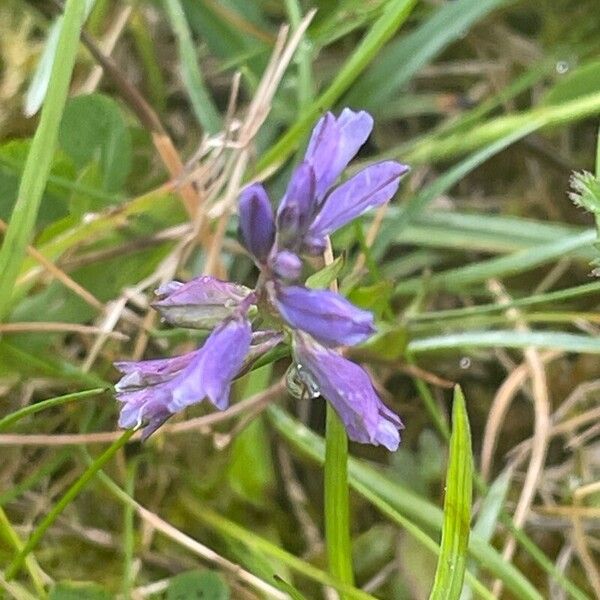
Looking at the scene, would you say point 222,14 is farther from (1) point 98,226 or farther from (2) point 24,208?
(2) point 24,208

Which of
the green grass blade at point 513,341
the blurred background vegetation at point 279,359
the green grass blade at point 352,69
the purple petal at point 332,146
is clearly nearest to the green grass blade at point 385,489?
the blurred background vegetation at point 279,359

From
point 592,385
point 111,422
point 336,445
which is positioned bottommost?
point 592,385

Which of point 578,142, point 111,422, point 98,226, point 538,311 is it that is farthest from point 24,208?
point 578,142

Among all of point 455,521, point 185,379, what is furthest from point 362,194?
point 455,521

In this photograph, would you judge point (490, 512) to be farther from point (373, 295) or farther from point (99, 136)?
point (99, 136)

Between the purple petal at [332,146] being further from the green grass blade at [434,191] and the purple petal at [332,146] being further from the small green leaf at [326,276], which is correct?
the green grass blade at [434,191]

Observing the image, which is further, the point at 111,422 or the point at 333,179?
the point at 111,422

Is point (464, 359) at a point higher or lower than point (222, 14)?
lower
